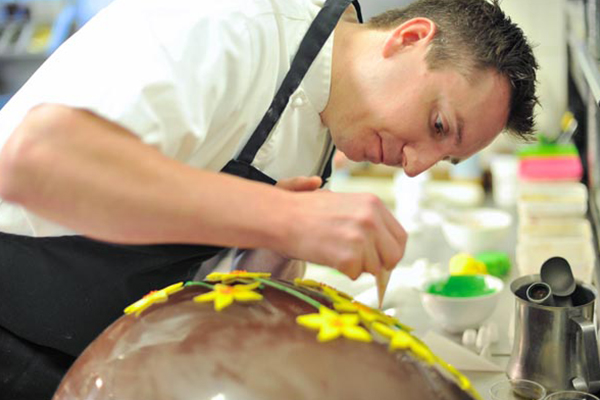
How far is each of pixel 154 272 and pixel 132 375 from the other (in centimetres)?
47

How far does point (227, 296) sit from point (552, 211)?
1.82 m

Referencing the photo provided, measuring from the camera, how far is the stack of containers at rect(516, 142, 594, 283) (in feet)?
7.48

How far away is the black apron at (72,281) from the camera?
1380 millimetres

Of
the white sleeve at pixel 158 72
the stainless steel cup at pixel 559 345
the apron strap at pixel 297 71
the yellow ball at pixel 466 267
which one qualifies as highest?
the white sleeve at pixel 158 72

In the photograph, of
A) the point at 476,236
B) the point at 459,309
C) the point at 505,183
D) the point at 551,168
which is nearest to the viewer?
the point at 459,309

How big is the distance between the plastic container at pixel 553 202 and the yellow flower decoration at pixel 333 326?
1683 mm

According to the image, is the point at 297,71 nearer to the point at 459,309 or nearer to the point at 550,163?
the point at 459,309

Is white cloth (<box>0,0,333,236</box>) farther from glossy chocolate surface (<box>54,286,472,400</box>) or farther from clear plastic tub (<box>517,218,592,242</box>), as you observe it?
clear plastic tub (<box>517,218,592,242</box>)

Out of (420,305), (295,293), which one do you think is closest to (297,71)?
(295,293)

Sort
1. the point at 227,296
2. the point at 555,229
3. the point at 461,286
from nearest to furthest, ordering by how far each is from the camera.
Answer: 1. the point at 227,296
2. the point at 461,286
3. the point at 555,229

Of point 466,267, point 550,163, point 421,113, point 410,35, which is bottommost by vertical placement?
point 550,163

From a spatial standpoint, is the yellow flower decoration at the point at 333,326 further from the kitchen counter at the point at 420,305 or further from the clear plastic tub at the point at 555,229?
the clear plastic tub at the point at 555,229

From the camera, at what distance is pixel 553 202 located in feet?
8.61

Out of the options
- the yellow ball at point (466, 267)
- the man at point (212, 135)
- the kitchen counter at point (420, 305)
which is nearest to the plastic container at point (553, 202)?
the kitchen counter at point (420, 305)
